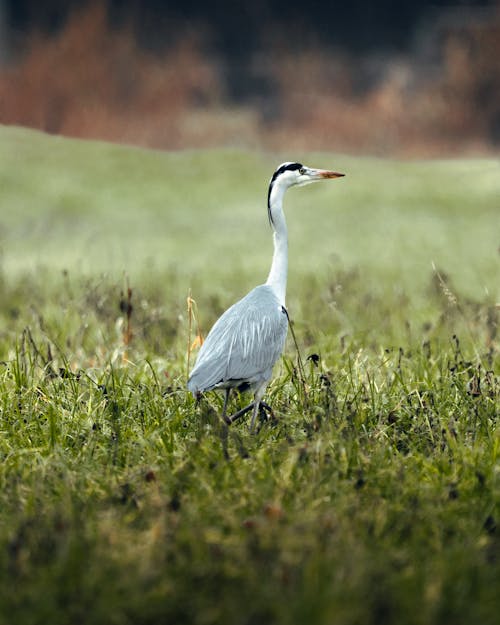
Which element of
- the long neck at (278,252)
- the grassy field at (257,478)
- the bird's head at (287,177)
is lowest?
the grassy field at (257,478)

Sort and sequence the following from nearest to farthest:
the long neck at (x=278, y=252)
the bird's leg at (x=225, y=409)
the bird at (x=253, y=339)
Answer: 1. the bird's leg at (x=225, y=409)
2. the bird at (x=253, y=339)
3. the long neck at (x=278, y=252)

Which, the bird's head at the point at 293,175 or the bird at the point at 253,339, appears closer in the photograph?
the bird at the point at 253,339

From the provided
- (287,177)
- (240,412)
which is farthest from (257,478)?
(287,177)

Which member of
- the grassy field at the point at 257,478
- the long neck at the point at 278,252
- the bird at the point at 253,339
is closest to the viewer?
the grassy field at the point at 257,478

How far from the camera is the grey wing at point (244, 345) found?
16.2 ft

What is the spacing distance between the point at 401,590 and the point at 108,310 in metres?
5.13

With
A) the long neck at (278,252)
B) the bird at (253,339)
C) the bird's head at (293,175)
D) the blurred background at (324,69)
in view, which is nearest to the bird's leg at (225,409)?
the bird at (253,339)

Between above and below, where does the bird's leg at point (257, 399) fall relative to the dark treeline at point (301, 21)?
below

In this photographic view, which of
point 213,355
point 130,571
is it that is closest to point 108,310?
point 213,355

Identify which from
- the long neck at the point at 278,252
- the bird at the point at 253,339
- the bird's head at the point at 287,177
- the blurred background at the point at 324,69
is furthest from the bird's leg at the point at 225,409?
the blurred background at the point at 324,69

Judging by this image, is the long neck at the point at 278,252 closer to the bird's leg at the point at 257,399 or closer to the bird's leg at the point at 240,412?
the bird's leg at the point at 257,399

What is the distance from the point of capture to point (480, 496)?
4148 millimetres

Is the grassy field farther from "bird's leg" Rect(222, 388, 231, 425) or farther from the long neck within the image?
the long neck

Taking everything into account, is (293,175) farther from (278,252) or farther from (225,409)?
(225,409)
